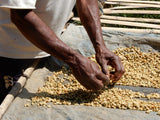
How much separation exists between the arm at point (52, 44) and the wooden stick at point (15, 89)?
476 millimetres

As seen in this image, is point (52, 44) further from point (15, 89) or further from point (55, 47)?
point (15, 89)

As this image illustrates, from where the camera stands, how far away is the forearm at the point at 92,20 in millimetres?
2203

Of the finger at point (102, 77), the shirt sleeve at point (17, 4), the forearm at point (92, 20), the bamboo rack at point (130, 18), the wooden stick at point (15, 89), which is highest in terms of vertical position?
the shirt sleeve at point (17, 4)

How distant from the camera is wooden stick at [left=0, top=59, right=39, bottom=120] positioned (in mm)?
1858

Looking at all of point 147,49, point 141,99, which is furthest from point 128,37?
point 141,99

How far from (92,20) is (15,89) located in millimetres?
858

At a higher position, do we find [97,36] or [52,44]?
[52,44]

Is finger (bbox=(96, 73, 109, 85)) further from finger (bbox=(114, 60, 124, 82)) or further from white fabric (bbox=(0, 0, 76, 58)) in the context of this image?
white fabric (bbox=(0, 0, 76, 58))

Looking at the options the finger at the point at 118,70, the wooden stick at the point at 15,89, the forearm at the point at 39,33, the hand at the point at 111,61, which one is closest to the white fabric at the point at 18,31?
the wooden stick at the point at 15,89

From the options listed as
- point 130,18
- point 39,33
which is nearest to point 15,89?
point 39,33

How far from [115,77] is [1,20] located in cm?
100

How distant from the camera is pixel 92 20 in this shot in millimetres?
2240

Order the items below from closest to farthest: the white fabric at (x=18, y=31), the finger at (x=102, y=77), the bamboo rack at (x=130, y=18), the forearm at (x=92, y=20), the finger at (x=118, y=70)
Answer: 1. the finger at (x=102, y=77)
2. the white fabric at (x=18, y=31)
3. the finger at (x=118, y=70)
4. the forearm at (x=92, y=20)
5. the bamboo rack at (x=130, y=18)

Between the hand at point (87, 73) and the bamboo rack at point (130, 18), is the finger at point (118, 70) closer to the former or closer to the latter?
the hand at point (87, 73)
